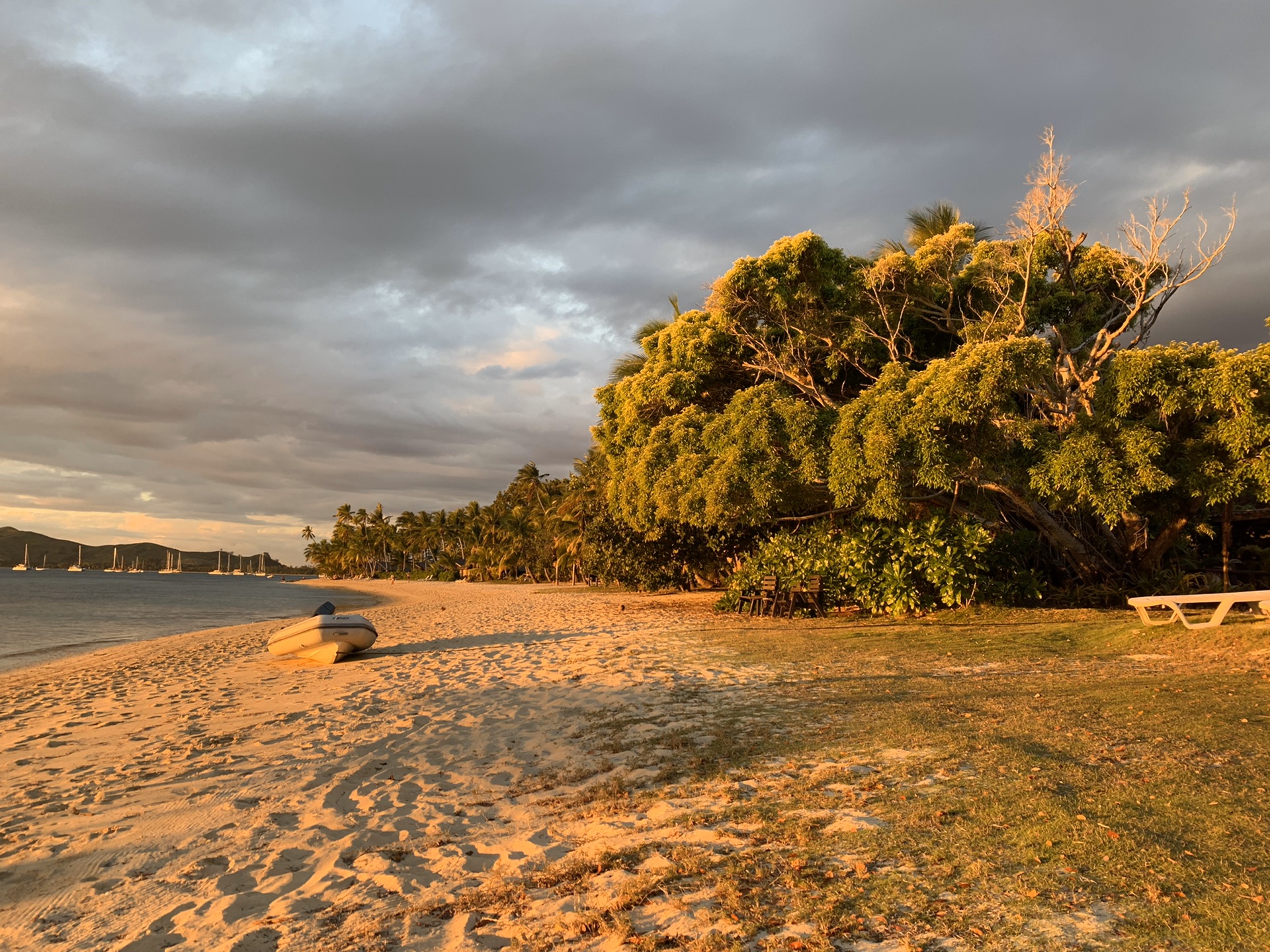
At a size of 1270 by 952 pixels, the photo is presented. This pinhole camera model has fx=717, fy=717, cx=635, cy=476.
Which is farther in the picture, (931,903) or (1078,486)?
(1078,486)

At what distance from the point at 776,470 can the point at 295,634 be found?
883cm

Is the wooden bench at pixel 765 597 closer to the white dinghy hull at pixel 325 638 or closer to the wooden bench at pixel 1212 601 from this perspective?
the wooden bench at pixel 1212 601

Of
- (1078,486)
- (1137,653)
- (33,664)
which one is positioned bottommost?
(33,664)

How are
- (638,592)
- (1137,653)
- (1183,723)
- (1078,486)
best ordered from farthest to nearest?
(638,592) → (1078,486) → (1137,653) → (1183,723)

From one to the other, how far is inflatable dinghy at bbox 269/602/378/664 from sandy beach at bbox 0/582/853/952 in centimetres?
120

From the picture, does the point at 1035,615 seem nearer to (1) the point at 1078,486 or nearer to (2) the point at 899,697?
(1) the point at 1078,486

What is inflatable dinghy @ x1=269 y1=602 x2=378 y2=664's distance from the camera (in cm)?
1201

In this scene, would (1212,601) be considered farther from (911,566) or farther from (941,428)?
(911,566)

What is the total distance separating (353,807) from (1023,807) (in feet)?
14.0

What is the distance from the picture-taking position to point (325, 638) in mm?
11992

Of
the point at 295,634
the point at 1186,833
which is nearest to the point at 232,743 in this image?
the point at 295,634

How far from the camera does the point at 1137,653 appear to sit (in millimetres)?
9109

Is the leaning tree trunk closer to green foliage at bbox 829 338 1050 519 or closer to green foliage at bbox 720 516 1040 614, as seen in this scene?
green foliage at bbox 720 516 1040 614

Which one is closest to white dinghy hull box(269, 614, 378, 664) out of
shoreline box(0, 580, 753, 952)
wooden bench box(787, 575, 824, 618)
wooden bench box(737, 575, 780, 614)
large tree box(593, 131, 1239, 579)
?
shoreline box(0, 580, 753, 952)
